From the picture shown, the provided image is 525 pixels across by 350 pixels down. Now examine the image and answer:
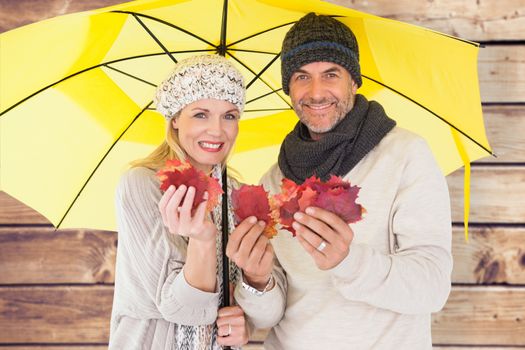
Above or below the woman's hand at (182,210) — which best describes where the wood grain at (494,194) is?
above

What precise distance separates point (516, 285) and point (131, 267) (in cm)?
140

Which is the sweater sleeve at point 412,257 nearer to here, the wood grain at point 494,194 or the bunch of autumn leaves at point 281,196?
the bunch of autumn leaves at point 281,196

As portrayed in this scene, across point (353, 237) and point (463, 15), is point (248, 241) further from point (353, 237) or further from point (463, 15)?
point (463, 15)

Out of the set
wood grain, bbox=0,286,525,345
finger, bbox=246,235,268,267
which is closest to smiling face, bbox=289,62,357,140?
finger, bbox=246,235,268,267

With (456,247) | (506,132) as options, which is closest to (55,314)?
(456,247)

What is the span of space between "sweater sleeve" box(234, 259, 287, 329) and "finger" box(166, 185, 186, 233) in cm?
31

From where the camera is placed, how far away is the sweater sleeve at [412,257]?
125 cm

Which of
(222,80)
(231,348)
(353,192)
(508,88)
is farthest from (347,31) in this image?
(508,88)

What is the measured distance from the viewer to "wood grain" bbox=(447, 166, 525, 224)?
7.23ft

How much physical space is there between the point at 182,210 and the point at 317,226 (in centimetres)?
24

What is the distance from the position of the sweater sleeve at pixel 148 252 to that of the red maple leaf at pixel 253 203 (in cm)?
21

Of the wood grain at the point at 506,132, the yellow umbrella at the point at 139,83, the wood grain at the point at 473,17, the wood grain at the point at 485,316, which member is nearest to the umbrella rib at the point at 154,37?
the yellow umbrella at the point at 139,83

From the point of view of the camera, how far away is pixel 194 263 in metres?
1.31

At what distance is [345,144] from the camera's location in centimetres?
147
